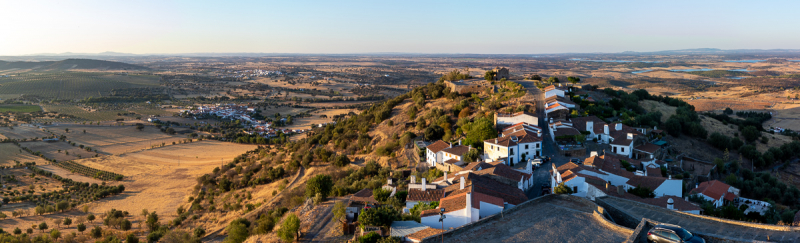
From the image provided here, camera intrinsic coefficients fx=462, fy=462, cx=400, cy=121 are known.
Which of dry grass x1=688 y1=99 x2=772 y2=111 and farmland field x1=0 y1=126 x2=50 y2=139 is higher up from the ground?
farmland field x1=0 y1=126 x2=50 y2=139

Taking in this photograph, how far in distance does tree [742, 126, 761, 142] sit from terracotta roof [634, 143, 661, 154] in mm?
17082

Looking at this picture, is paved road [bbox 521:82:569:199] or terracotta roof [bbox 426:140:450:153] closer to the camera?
paved road [bbox 521:82:569:199]

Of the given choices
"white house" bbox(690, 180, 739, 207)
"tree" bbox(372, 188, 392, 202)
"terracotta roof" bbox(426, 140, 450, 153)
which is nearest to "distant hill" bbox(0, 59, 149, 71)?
"terracotta roof" bbox(426, 140, 450, 153)

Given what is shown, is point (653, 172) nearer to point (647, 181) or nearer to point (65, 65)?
point (647, 181)

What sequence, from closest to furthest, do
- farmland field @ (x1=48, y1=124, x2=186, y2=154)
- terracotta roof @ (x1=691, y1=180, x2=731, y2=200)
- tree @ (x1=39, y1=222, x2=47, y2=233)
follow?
terracotta roof @ (x1=691, y1=180, x2=731, y2=200) < tree @ (x1=39, y1=222, x2=47, y2=233) < farmland field @ (x1=48, y1=124, x2=186, y2=154)

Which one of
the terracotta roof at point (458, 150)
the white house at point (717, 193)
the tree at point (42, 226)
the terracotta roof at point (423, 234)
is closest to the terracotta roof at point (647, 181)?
the white house at point (717, 193)

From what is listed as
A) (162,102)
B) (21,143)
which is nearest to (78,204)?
(21,143)

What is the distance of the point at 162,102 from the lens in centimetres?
8906

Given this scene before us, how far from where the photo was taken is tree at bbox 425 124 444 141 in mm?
34781

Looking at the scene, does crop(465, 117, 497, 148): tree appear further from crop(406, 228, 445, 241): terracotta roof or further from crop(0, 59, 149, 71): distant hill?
crop(0, 59, 149, 71): distant hill

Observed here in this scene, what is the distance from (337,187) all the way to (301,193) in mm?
3229

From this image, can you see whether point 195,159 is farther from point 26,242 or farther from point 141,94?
point 141,94

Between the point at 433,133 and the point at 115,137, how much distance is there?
4276 cm

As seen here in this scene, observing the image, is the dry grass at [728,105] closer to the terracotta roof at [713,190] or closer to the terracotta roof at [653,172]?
the terracotta roof at [653,172]
